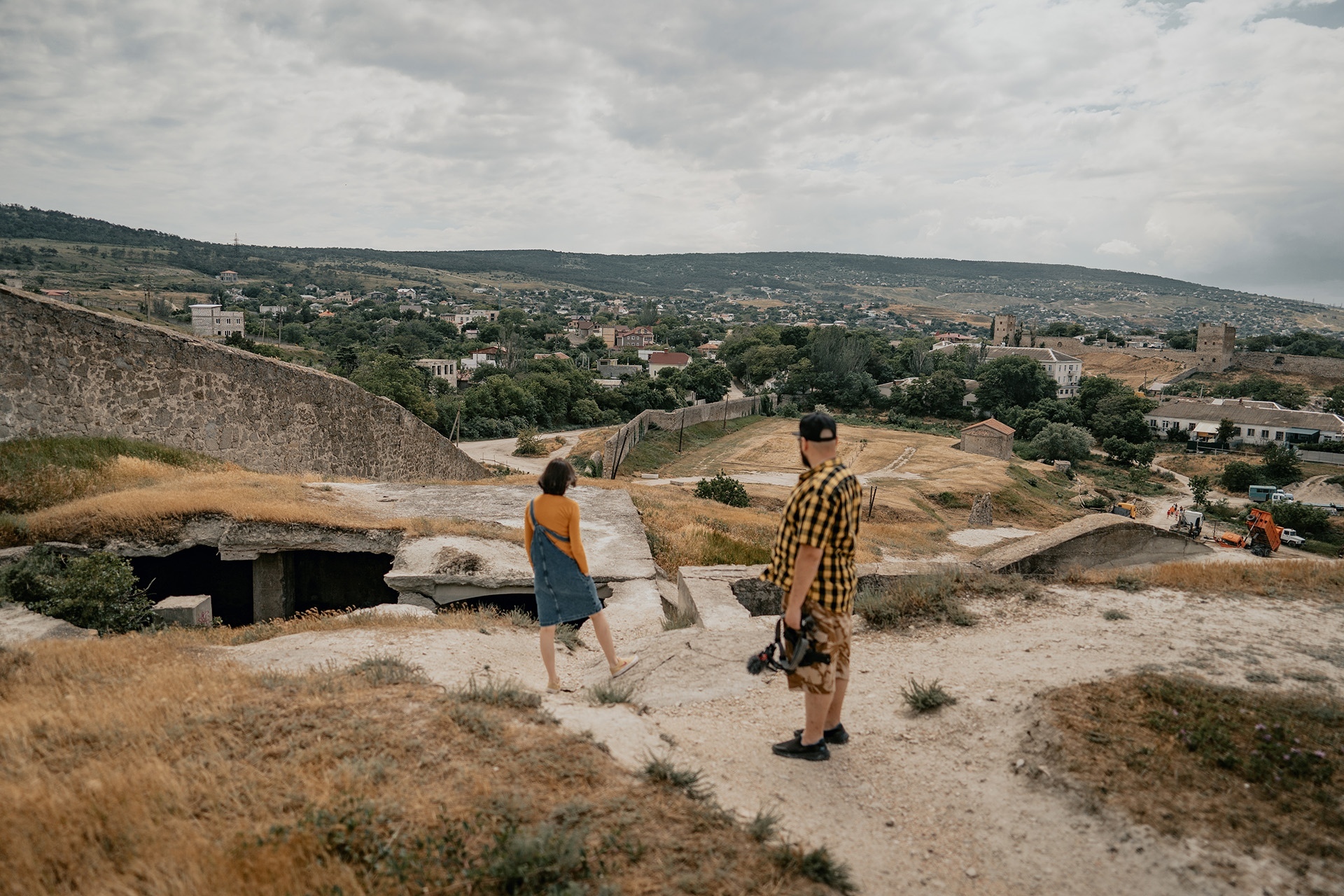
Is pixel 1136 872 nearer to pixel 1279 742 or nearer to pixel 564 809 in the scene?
pixel 1279 742

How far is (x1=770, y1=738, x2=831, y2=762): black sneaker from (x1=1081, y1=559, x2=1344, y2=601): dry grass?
17.0ft

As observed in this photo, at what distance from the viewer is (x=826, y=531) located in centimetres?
373

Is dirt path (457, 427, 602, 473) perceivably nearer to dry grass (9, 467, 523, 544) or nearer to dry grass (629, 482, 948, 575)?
dry grass (629, 482, 948, 575)

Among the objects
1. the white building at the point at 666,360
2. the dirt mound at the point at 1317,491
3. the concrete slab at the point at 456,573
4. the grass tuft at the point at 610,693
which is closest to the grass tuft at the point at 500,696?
the grass tuft at the point at 610,693

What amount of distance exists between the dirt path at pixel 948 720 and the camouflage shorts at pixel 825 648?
45cm

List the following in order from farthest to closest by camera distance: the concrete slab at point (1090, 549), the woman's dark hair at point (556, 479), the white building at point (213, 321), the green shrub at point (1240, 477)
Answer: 1. the white building at point (213, 321)
2. the green shrub at point (1240, 477)
3. the concrete slab at point (1090, 549)
4. the woman's dark hair at point (556, 479)

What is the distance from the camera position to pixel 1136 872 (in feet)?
9.91

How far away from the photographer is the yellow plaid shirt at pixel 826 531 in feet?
12.2

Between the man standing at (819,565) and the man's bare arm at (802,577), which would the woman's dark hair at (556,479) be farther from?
the man's bare arm at (802,577)

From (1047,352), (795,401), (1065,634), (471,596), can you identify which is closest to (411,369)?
(795,401)

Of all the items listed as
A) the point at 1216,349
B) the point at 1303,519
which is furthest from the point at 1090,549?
the point at 1216,349

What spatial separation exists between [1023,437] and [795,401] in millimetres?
21978

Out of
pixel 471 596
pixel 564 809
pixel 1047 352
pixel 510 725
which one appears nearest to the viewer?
pixel 564 809

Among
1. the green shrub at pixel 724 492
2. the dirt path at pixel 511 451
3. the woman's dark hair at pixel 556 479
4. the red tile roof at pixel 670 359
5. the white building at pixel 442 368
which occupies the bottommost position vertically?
the dirt path at pixel 511 451
